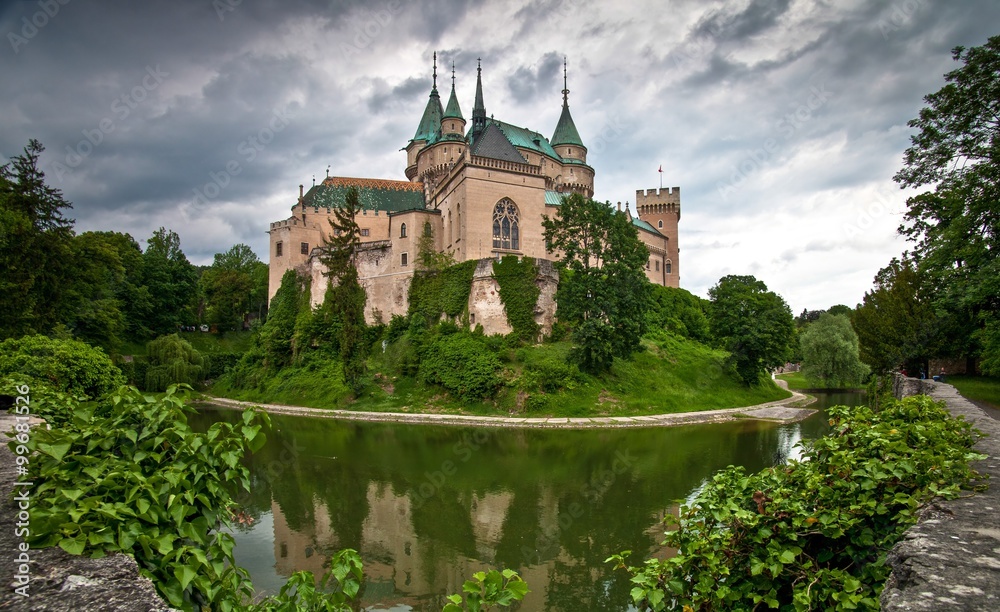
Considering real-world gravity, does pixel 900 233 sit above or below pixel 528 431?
above

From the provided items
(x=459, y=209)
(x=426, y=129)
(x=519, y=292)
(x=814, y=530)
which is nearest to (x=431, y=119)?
(x=426, y=129)

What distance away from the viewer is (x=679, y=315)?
47250mm

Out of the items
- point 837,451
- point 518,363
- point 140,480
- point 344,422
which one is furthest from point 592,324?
A: point 140,480

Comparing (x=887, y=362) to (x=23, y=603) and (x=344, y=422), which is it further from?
(x=23, y=603)

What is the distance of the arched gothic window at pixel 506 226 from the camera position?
38.9 meters

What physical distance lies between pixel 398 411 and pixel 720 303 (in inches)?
905

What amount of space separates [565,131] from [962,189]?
43912mm

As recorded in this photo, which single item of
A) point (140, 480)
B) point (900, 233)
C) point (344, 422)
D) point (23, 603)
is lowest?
point (344, 422)

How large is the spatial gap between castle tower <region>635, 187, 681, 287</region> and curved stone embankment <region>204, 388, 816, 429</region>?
23745mm

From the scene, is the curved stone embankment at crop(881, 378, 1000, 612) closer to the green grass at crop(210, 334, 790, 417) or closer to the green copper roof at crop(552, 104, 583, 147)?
the green grass at crop(210, 334, 790, 417)

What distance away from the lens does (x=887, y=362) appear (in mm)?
30172

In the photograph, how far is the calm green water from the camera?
31.1 ft

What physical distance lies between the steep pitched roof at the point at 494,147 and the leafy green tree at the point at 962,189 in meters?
27.1
